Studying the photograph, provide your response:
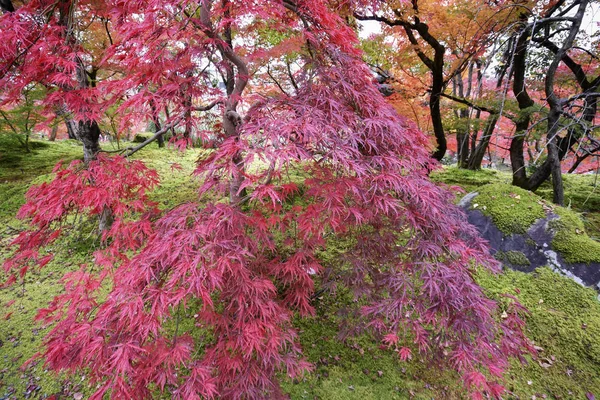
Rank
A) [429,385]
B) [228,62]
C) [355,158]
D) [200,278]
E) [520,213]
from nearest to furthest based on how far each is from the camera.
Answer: [200,278] → [355,158] → [228,62] → [429,385] → [520,213]

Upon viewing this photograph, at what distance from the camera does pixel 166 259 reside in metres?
1.45

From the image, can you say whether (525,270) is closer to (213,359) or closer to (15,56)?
(213,359)

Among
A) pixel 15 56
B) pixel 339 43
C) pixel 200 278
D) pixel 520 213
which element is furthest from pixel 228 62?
pixel 520 213

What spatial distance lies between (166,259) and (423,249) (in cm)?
148

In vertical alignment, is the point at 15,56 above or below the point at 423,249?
above

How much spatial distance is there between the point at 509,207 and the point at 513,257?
25.1 inches

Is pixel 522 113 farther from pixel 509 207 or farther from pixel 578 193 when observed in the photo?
pixel 578 193

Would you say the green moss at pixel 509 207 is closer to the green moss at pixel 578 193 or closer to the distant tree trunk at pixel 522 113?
the distant tree trunk at pixel 522 113

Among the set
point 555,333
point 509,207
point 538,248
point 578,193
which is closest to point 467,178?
point 578,193

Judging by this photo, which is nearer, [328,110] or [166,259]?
[166,259]

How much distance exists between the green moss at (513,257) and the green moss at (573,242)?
312mm

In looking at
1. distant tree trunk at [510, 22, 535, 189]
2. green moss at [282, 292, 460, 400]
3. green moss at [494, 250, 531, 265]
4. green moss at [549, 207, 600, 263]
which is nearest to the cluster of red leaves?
green moss at [282, 292, 460, 400]

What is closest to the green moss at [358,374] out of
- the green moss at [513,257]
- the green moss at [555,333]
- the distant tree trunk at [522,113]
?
the green moss at [555,333]

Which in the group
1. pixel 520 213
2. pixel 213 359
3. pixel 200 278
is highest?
pixel 200 278
